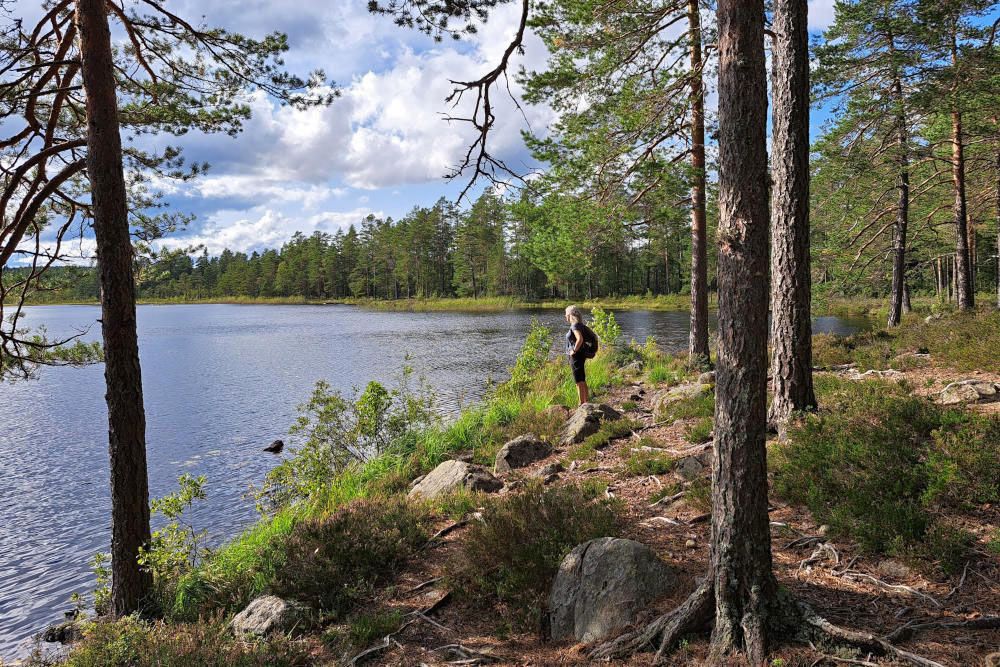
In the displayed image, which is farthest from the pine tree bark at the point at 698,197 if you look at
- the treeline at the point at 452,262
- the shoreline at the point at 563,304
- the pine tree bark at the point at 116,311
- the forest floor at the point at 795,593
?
the shoreline at the point at 563,304

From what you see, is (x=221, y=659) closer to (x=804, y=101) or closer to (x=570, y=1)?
(x=804, y=101)

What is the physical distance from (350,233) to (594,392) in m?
101

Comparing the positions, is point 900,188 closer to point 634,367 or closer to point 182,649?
point 634,367

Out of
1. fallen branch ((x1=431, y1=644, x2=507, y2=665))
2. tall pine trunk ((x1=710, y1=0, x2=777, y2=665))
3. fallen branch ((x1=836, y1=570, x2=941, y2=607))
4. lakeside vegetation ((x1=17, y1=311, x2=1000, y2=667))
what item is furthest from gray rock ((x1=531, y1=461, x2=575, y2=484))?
tall pine trunk ((x1=710, y1=0, x2=777, y2=665))

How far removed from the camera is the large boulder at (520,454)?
29.4 ft

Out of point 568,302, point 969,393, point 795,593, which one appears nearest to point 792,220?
point 969,393

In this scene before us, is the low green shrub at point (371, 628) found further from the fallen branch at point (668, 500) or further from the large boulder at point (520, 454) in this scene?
the large boulder at point (520, 454)

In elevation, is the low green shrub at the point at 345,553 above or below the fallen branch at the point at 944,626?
below

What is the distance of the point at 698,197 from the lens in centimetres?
1374

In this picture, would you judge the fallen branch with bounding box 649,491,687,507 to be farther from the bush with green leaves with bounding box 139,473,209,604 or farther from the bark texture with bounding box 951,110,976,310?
the bark texture with bounding box 951,110,976,310

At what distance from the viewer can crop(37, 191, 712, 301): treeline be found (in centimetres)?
1327

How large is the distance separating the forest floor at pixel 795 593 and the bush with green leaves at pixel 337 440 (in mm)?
3338

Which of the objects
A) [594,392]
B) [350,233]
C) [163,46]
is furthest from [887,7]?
[350,233]

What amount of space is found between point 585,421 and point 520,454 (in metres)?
1.37
